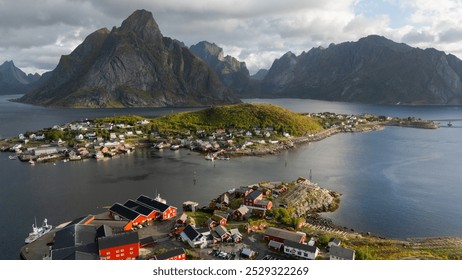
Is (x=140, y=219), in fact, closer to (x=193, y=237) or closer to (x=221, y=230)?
(x=193, y=237)

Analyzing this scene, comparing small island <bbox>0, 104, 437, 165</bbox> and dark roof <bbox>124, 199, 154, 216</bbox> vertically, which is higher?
small island <bbox>0, 104, 437, 165</bbox>

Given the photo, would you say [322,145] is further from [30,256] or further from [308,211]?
[30,256]

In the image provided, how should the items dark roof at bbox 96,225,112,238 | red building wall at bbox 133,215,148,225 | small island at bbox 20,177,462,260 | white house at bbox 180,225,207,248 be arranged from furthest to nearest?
red building wall at bbox 133,215,148,225 → dark roof at bbox 96,225,112,238 → white house at bbox 180,225,207,248 → small island at bbox 20,177,462,260

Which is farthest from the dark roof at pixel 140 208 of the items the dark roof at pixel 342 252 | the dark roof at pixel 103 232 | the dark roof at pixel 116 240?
the dark roof at pixel 342 252

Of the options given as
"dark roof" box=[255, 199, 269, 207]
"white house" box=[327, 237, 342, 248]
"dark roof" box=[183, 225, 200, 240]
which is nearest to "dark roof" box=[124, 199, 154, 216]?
"dark roof" box=[183, 225, 200, 240]

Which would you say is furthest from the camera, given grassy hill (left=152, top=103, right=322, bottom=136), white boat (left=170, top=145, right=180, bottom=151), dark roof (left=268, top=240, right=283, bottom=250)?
grassy hill (left=152, top=103, right=322, bottom=136)

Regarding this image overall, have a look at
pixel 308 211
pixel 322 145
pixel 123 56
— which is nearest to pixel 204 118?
pixel 322 145

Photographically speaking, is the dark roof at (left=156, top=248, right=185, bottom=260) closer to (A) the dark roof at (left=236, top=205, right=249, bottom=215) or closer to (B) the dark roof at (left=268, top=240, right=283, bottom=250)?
(B) the dark roof at (left=268, top=240, right=283, bottom=250)
